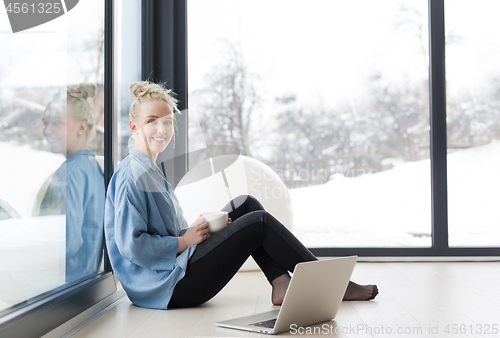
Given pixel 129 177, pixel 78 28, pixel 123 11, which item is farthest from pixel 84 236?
pixel 123 11

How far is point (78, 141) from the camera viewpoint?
1.88 metres

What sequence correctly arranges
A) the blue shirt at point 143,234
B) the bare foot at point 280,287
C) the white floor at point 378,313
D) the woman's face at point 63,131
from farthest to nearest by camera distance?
1. the bare foot at point 280,287
2. the blue shirt at point 143,234
3. the woman's face at point 63,131
4. the white floor at point 378,313

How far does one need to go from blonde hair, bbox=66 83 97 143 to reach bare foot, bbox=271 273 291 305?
966 mm

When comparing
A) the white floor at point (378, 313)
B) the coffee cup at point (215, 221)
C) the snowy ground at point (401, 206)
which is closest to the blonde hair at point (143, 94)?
the coffee cup at point (215, 221)

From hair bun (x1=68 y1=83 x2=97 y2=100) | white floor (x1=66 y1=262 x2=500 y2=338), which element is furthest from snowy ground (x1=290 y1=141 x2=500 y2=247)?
hair bun (x1=68 y1=83 x2=97 y2=100)

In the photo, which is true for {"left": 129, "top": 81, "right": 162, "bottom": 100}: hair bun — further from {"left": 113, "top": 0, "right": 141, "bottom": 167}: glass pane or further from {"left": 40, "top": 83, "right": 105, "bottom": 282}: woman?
{"left": 113, "top": 0, "right": 141, "bottom": 167}: glass pane

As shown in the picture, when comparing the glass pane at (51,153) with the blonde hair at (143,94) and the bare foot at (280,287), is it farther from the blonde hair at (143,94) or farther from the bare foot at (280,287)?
the bare foot at (280,287)

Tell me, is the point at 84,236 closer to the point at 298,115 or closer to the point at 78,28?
the point at 78,28

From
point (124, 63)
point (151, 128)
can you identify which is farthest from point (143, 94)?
point (124, 63)

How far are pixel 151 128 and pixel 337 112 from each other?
1656 mm

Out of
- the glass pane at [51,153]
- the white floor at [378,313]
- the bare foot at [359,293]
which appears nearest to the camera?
the glass pane at [51,153]

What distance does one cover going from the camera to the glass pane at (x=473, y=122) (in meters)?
3.21

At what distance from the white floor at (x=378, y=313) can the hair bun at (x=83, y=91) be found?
853 mm

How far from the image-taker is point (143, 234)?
5.70 ft
